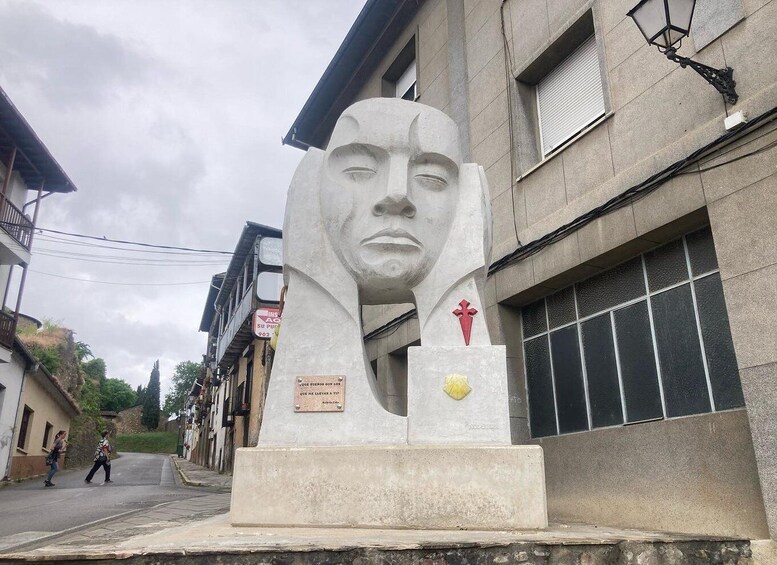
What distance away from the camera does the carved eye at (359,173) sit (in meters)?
4.81

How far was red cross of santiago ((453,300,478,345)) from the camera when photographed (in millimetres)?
4465

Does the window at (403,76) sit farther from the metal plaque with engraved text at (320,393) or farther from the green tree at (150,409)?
the green tree at (150,409)

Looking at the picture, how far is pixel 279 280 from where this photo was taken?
1862 centimetres

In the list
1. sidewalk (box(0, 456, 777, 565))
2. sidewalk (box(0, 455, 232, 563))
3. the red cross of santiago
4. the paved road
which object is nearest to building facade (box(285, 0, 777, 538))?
sidewalk (box(0, 456, 777, 565))

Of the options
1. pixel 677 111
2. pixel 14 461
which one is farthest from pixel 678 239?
pixel 14 461

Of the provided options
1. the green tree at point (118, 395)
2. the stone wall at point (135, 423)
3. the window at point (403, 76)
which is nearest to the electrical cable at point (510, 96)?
the window at point (403, 76)

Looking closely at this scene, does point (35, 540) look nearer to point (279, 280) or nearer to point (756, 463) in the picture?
point (756, 463)

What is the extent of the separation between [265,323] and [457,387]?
35.8 ft

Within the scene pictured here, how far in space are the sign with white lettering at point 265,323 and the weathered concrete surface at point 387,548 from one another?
10.3 meters

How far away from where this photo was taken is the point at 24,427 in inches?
723

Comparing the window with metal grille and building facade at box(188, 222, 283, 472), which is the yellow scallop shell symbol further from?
the window with metal grille

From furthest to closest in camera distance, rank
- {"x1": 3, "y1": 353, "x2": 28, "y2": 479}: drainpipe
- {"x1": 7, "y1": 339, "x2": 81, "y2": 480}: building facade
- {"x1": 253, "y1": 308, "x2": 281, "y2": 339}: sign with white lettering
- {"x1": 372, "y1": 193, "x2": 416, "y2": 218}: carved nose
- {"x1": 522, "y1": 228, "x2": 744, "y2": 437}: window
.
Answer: {"x1": 7, "y1": 339, "x2": 81, "y2": 480}: building facade → {"x1": 3, "y1": 353, "x2": 28, "y2": 479}: drainpipe → {"x1": 253, "y1": 308, "x2": 281, "y2": 339}: sign with white lettering → {"x1": 522, "y1": 228, "x2": 744, "y2": 437}: window → {"x1": 372, "y1": 193, "x2": 416, "y2": 218}: carved nose

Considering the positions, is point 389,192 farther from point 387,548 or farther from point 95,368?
point 95,368

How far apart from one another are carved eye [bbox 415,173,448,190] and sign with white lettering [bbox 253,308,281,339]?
9761mm
